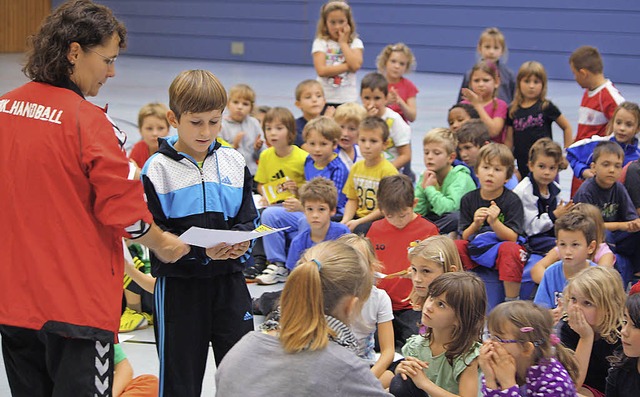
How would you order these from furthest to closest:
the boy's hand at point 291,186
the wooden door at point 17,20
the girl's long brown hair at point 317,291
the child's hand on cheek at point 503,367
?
the wooden door at point 17,20
the boy's hand at point 291,186
the child's hand on cheek at point 503,367
the girl's long brown hair at point 317,291

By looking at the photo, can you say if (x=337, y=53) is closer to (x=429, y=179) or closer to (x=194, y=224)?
(x=429, y=179)

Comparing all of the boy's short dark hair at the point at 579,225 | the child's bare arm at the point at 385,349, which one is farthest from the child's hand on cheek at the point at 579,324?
the boy's short dark hair at the point at 579,225

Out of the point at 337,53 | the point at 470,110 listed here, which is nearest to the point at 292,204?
the point at 470,110

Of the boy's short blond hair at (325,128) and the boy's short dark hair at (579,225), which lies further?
the boy's short blond hair at (325,128)

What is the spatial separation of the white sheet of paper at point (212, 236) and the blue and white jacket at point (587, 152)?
3.64m

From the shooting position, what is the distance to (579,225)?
4.43 metres

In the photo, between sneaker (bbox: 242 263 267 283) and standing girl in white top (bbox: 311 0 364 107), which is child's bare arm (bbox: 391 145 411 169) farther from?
sneaker (bbox: 242 263 267 283)

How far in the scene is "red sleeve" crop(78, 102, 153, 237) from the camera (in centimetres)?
250

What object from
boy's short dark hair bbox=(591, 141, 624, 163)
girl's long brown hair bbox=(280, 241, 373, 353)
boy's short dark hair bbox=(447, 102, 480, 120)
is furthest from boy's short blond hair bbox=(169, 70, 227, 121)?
boy's short dark hair bbox=(447, 102, 480, 120)

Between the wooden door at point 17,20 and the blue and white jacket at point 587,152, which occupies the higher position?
the blue and white jacket at point 587,152

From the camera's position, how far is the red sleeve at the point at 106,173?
250 cm

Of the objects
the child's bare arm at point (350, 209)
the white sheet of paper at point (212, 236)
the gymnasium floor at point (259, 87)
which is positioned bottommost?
the gymnasium floor at point (259, 87)

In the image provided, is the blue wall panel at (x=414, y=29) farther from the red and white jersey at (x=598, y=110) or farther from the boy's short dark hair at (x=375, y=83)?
the boy's short dark hair at (x=375, y=83)

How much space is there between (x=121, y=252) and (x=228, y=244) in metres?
0.44
